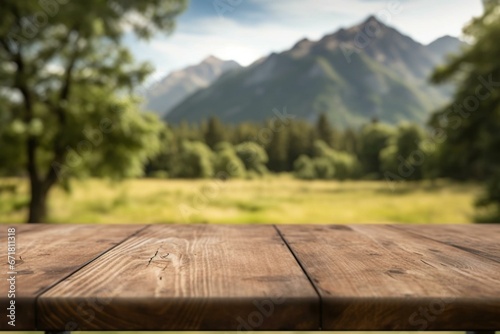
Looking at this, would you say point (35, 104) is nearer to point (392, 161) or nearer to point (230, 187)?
point (230, 187)

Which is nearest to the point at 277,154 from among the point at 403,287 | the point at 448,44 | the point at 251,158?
the point at 251,158

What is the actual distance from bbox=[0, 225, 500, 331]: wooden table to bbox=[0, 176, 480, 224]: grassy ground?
13.7 meters

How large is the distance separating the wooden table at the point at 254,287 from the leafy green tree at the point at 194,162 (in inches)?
1292

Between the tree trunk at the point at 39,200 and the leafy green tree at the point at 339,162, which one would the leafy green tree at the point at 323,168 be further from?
the tree trunk at the point at 39,200

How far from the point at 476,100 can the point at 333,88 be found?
115 meters

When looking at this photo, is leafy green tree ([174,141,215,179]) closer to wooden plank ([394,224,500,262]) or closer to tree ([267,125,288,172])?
tree ([267,125,288,172])

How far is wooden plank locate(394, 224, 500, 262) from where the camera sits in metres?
1.52

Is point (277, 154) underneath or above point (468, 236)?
underneath

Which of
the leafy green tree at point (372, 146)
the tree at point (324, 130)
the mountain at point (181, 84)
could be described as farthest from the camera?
the mountain at point (181, 84)

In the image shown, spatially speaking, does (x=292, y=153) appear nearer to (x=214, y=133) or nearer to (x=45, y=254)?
(x=214, y=133)

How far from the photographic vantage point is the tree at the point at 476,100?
14672 mm

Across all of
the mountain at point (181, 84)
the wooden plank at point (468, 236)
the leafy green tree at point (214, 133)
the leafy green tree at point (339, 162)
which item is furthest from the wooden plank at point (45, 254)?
the mountain at point (181, 84)

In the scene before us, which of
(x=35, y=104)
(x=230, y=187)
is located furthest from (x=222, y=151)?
(x=35, y=104)

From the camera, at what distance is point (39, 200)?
44.5 feet
